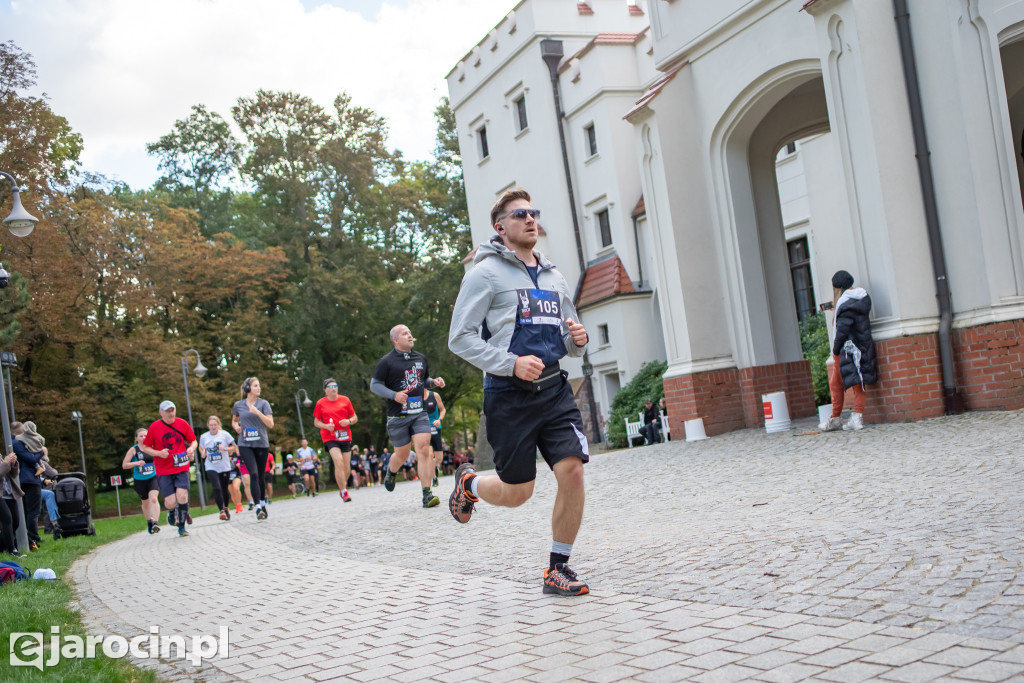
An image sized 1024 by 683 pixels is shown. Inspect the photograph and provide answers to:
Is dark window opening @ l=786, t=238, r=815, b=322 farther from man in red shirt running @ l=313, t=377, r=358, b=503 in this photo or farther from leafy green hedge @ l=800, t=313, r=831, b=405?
man in red shirt running @ l=313, t=377, r=358, b=503

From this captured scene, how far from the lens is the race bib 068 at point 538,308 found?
213 inches

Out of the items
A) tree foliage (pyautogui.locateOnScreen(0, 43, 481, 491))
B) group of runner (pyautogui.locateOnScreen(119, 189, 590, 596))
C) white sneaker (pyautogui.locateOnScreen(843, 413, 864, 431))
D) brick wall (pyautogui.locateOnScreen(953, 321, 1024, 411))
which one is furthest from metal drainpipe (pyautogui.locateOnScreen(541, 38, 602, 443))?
group of runner (pyautogui.locateOnScreen(119, 189, 590, 596))

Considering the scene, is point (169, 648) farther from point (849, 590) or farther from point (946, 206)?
point (946, 206)

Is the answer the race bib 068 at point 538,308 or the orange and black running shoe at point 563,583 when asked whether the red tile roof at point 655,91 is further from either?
the orange and black running shoe at point 563,583

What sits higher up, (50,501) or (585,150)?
(585,150)

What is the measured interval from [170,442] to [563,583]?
9.47 meters

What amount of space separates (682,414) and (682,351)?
1.07 meters

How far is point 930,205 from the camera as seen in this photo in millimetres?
12750

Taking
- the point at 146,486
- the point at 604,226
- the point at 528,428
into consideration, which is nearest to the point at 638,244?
the point at 604,226

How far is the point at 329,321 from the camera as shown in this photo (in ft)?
143

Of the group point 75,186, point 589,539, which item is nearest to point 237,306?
point 75,186

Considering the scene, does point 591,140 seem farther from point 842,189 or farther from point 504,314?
point 504,314

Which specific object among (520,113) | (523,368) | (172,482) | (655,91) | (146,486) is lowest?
(146,486)

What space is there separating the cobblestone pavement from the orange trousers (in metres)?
2.02
